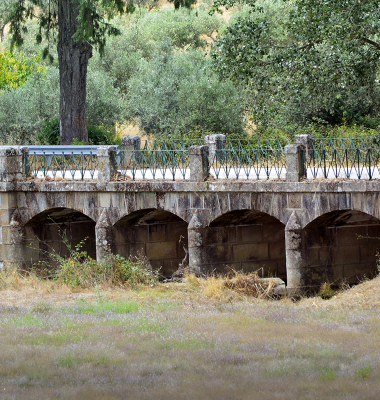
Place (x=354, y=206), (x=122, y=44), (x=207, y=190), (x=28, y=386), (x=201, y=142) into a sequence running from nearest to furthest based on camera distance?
(x=28, y=386) → (x=354, y=206) → (x=207, y=190) → (x=201, y=142) → (x=122, y=44)

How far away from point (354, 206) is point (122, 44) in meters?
28.9

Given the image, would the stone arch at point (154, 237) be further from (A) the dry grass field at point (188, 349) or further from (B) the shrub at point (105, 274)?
(A) the dry grass field at point (188, 349)

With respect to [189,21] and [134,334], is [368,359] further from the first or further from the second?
[189,21]

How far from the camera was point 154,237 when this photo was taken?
1656 centimetres

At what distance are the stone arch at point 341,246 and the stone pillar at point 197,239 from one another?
230 centimetres

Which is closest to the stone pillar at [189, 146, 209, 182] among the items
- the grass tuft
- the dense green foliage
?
the grass tuft

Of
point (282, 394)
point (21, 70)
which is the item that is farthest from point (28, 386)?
A: point (21, 70)

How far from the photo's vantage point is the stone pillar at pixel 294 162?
12992 millimetres

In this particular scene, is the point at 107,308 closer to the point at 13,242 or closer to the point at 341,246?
the point at 341,246

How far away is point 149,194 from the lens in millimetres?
14906

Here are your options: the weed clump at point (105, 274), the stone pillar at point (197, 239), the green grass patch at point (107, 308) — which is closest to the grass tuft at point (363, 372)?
the green grass patch at point (107, 308)

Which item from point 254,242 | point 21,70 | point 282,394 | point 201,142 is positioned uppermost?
point 21,70

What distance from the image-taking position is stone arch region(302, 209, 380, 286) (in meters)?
13.6

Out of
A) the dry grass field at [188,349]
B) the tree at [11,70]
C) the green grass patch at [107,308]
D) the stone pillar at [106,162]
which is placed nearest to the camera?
the dry grass field at [188,349]
